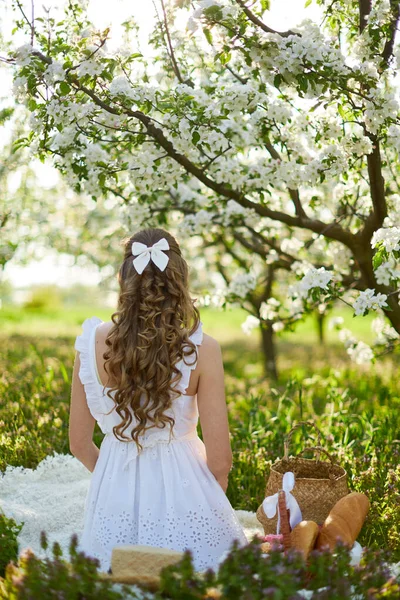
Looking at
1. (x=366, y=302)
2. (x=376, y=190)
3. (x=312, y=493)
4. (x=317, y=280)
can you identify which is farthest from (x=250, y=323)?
(x=312, y=493)

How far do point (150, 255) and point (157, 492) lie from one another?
1069mm

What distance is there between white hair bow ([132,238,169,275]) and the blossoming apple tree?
1.15 meters

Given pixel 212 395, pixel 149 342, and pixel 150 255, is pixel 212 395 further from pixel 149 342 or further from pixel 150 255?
pixel 150 255

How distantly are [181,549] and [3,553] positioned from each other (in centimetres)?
85

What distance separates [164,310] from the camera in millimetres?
3000

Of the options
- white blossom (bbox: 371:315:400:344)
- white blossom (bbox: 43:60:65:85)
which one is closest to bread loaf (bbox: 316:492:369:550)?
white blossom (bbox: 43:60:65:85)

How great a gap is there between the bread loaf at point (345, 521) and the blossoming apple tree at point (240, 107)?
1061 millimetres

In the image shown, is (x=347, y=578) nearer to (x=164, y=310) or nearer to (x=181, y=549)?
(x=181, y=549)

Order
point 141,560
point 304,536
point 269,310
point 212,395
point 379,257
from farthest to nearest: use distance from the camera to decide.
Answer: point 269,310 → point 379,257 → point 212,395 → point 304,536 → point 141,560

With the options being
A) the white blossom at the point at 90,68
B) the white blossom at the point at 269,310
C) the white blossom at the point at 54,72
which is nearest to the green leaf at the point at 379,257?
the white blossom at the point at 90,68

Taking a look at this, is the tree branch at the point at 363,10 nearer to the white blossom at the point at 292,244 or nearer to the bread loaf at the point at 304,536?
the white blossom at the point at 292,244

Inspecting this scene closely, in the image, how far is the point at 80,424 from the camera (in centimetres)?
329

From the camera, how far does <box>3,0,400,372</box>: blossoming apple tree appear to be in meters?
3.75

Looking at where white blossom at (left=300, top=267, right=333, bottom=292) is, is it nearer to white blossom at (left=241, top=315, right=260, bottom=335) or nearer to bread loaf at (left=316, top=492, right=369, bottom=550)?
bread loaf at (left=316, top=492, right=369, bottom=550)
